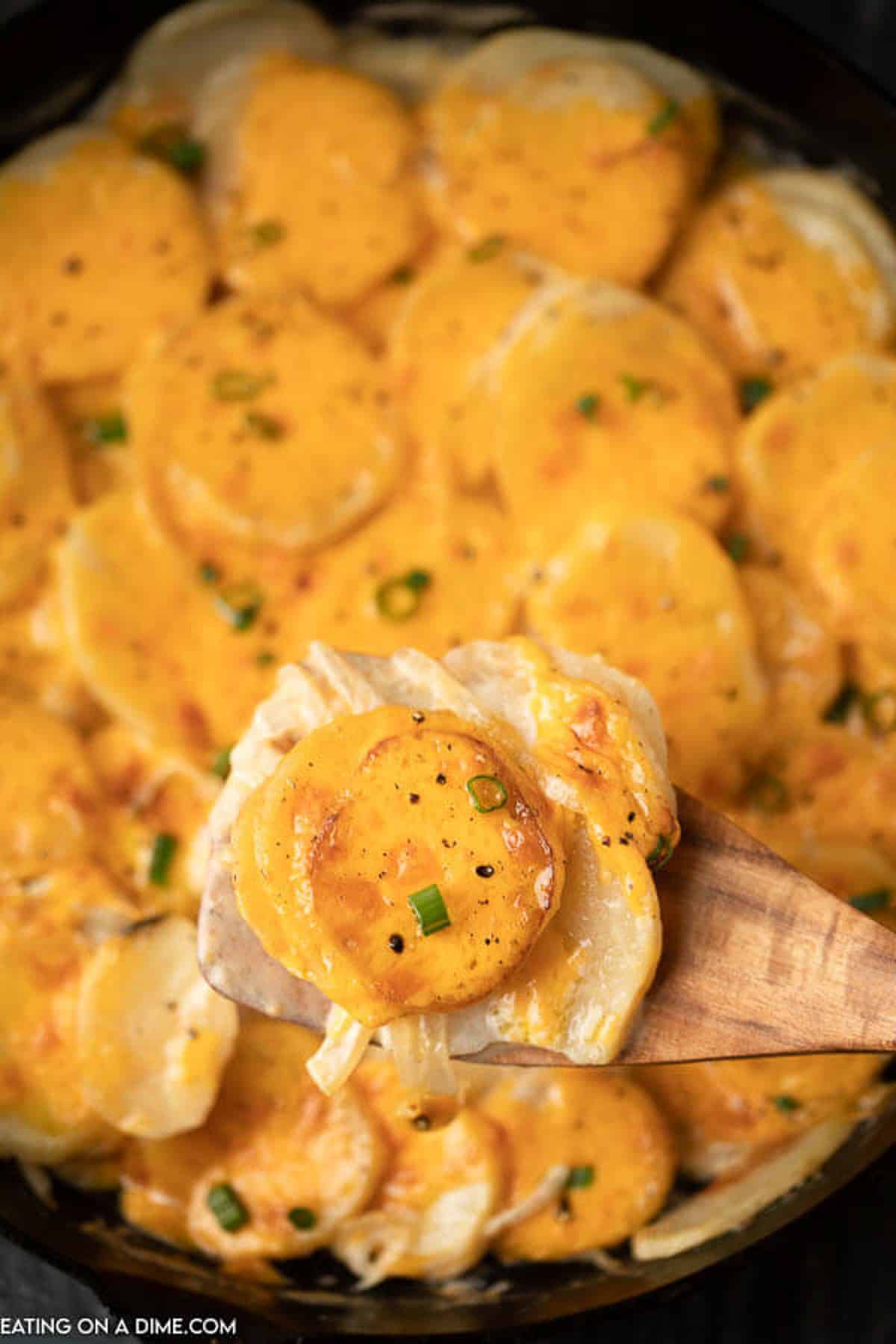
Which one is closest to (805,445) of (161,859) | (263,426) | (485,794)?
(263,426)

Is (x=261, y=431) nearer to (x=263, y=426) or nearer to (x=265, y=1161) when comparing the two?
(x=263, y=426)

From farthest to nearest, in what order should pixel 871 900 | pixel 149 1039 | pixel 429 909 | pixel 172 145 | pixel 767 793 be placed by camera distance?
pixel 172 145 < pixel 767 793 < pixel 871 900 < pixel 149 1039 < pixel 429 909

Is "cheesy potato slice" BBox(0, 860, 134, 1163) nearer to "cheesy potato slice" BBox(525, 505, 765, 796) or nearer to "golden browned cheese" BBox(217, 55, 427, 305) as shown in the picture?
"cheesy potato slice" BBox(525, 505, 765, 796)

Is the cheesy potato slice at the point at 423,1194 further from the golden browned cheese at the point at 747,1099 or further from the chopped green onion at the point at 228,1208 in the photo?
the golden browned cheese at the point at 747,1099

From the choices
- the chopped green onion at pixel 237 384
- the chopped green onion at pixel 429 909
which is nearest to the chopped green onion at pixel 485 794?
the chopped green onion at pixel 429 909

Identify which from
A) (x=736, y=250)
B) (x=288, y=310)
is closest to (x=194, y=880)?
(x=288, y=310)
